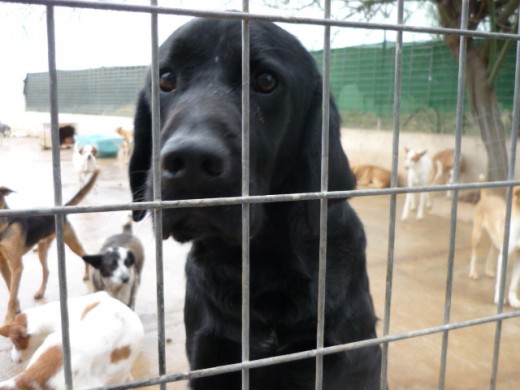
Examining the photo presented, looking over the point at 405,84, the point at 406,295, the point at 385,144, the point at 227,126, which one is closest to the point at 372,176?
the point at 385,144

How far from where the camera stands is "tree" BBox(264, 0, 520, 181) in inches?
192

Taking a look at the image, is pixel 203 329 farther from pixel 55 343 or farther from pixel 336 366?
pixel 55 343

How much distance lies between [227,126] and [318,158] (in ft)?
1.60

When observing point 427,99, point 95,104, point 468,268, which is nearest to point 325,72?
point 468,268

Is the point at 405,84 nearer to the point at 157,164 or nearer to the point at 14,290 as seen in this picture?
the point at 14,290

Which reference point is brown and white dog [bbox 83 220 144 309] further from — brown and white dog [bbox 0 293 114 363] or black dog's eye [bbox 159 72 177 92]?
black dog's eye [bbox 159 72 177 92]

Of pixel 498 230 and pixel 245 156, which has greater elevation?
pixel 245 156

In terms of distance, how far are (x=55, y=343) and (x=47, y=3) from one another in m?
1.58

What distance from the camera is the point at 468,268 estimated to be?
4.02 meters

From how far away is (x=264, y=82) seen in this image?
139 centimetres

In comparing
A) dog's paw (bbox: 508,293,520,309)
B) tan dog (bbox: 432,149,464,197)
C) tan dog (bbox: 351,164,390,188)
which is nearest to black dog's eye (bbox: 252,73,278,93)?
dog's paw (bbox: 508,293,520,309)

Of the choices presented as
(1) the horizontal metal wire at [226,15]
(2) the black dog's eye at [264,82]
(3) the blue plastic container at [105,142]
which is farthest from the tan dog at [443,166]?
(3) the blue plastic container at [105,142]

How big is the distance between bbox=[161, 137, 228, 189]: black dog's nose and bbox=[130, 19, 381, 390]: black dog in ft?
0.57

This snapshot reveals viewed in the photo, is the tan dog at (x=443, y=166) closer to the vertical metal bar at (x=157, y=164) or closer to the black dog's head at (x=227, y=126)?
the black dog's head at (x=227, y=126)
